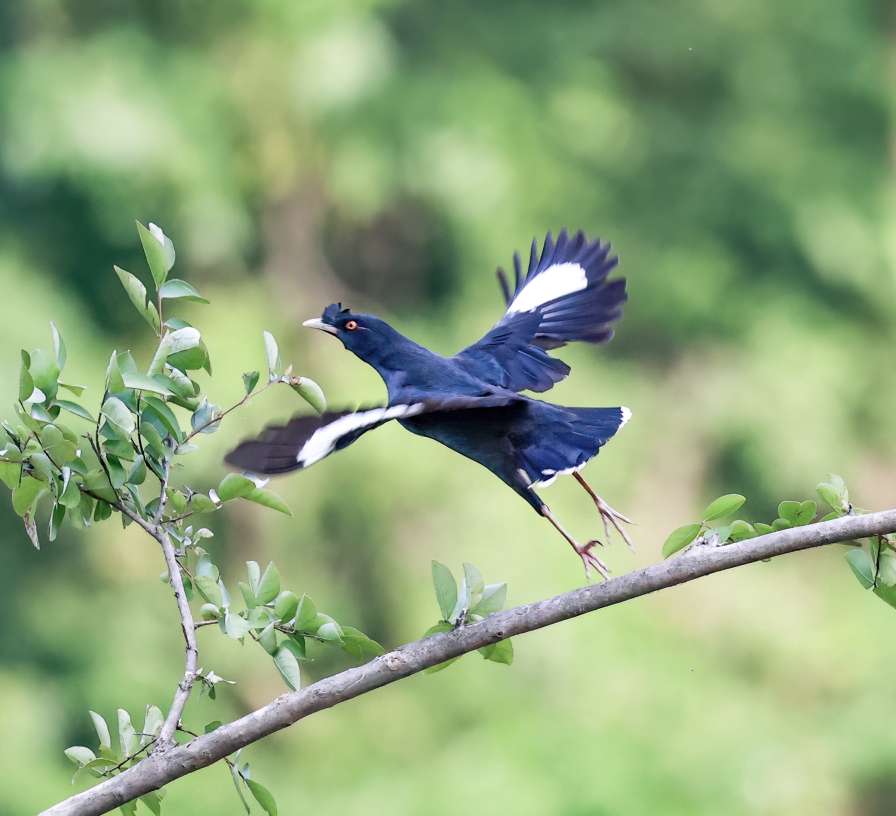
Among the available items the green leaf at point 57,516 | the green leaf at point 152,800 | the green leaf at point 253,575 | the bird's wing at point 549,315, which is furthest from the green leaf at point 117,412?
the bird's wing at point 549,315

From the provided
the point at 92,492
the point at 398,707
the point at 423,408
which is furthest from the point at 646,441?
the point at 92,492

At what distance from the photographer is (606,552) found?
640cm

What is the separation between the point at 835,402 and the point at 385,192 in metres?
2.68

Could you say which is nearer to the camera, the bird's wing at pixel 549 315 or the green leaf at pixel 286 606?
the green leaf at pixel 286 606

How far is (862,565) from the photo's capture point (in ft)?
5.63

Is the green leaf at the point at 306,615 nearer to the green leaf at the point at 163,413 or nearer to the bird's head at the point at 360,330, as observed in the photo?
the green leaf at the point at 163,413

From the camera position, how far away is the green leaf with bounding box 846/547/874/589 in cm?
171

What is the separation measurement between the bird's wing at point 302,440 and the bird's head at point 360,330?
588 mm

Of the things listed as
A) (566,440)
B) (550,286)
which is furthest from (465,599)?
(550,286)

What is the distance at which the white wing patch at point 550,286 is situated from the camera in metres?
3.13

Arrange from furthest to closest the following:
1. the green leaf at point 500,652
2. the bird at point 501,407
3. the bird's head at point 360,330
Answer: the bird's head at point 360,330 < the bird at point 501,407 < the green leaf at point 500,652

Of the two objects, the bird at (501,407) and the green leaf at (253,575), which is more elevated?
the bird at (501,407)

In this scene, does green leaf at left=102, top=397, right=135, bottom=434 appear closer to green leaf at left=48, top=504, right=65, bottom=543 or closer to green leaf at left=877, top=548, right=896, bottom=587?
green leaf at left=48, top=504, right=65, bottom=543

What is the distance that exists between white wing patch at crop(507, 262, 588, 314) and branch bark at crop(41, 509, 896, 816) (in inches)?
59.5
